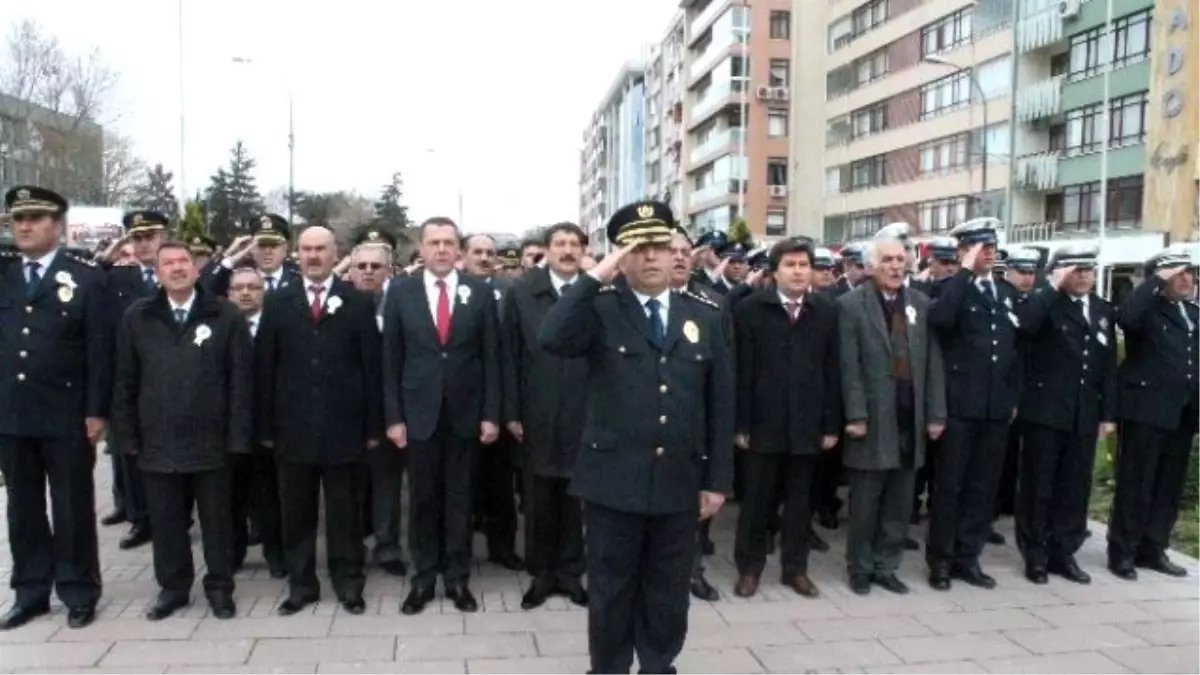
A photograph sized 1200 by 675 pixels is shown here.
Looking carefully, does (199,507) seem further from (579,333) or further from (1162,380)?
(1162,380)

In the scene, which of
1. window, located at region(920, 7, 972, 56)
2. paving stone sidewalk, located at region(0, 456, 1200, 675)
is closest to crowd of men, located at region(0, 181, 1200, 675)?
paving stone sidewalk, located at region(0, 456, 1200, 675)

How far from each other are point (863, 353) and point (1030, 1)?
38277mm

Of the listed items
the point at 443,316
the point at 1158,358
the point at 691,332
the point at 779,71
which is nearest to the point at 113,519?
the point at 443,316

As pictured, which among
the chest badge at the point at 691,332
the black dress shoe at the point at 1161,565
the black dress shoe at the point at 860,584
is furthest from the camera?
the black dress shoe at the point at 1161,565

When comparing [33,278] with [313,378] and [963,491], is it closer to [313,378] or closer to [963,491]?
[313,378]

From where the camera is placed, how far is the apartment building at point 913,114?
138ft

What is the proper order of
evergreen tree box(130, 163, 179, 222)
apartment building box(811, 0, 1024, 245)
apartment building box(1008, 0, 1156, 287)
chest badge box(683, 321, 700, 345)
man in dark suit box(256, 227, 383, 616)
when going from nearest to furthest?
chest badge box(683, 321, 700, 345) → man in dark suit box(256, 227, 383, 616) → apartment building box(1008, 0, 1156, 287) → apartment building box(811, 0, 1024, 245) → evergreen tree box(130, 163, 179, 222)

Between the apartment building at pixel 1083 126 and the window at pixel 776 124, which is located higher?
the window at pixel 776 124

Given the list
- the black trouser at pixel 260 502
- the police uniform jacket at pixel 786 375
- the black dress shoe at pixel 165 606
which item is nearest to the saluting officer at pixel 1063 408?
the police uniform jacket at pixel 786 375

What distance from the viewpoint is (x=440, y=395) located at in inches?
237

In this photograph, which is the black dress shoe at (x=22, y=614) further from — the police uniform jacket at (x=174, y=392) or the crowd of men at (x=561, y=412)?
the police uniform jacket at (x=174, y=392)

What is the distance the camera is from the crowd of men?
4777mm

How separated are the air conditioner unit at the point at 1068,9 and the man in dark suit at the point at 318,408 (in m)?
37.9

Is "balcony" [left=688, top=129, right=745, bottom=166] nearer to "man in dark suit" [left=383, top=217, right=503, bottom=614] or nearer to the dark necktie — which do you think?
"man in dark suit" [left=383, top=217, right=503, bottom=614]
